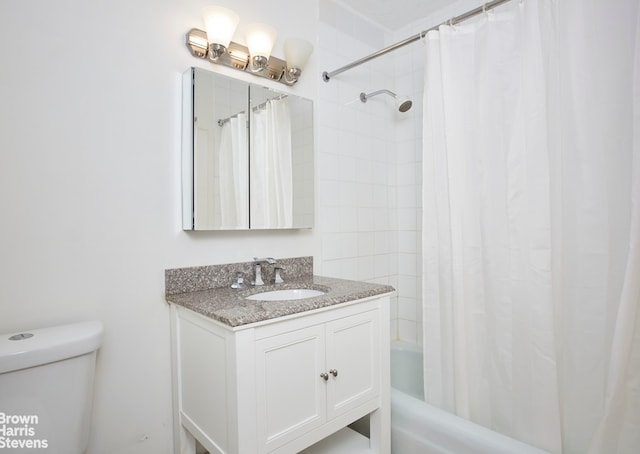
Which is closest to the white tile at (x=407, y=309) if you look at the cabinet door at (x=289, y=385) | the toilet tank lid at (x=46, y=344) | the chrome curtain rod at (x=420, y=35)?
the cabinet door at (x=289, y=385)

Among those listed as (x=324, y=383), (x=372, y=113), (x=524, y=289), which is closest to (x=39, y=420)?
(x=324, y=383)

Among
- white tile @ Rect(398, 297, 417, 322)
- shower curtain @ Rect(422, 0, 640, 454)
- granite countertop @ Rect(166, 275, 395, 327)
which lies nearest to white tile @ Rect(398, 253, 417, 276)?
white tile @ Rect(398, 297, 417, 322)

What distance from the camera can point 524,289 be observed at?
1.38 metres

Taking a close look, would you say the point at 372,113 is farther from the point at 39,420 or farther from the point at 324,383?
the point at 39,420

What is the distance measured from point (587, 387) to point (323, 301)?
101 centimetres

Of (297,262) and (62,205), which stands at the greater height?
(62,205)

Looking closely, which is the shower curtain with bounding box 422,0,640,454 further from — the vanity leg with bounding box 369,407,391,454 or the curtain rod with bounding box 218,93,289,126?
the curtain rod with bounding box 218,93,289,126

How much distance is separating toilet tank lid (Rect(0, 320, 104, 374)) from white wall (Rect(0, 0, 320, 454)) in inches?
4.2

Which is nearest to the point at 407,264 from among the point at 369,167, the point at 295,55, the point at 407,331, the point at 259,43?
the point at 407,331

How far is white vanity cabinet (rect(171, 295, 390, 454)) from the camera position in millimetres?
1042

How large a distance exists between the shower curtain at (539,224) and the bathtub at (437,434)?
0.20 metres

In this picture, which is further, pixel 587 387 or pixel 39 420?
pixel 587 387

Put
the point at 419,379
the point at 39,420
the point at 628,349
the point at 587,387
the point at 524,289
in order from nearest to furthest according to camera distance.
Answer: the point at 39,420 < the point at 628,349 < the point at 587,387 < the point at 524,289 < the point at 419,379

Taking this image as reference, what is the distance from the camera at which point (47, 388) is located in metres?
0.97
